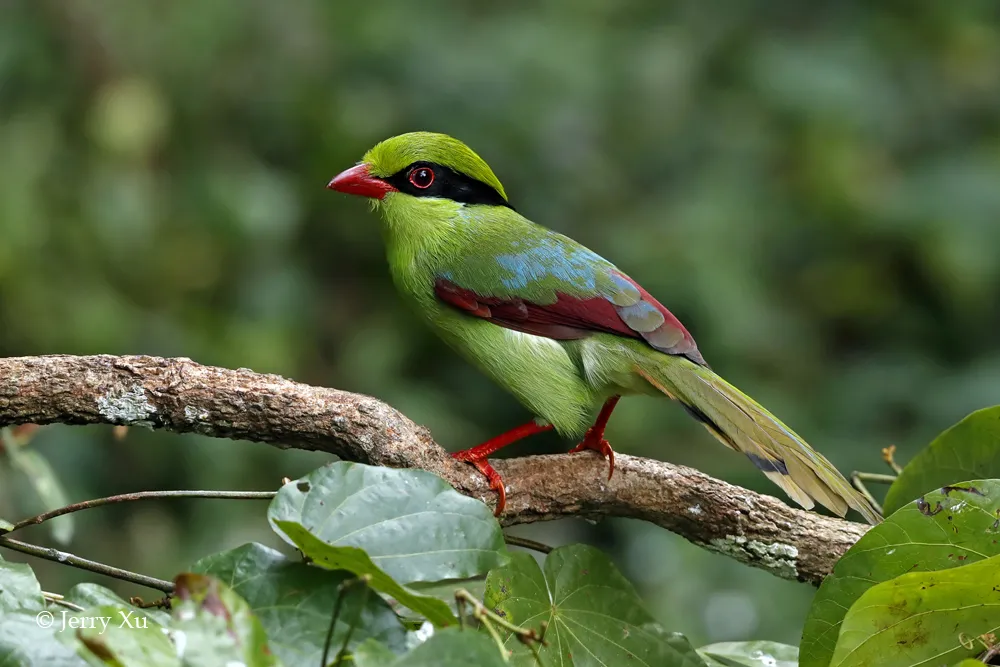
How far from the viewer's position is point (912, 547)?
1.92 m

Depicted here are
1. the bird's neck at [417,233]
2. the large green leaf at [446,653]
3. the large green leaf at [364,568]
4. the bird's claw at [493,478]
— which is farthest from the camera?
the bird's neck at [417,233]

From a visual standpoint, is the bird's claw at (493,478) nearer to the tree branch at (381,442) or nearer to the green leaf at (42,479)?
the tree branch at (381,442)

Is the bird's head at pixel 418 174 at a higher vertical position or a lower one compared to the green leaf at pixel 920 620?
higher

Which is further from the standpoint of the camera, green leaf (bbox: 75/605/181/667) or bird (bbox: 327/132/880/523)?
bird (bbox: 327/132/880/523)

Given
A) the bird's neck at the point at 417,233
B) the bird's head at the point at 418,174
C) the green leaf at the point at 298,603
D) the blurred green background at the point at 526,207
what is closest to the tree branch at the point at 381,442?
the green leaf at the point at 298,603

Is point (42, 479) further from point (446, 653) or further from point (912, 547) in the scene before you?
point (912, 547)

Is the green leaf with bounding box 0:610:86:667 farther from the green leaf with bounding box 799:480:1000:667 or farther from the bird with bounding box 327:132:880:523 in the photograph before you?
the green leaf with bounding box 799:480:1000:667

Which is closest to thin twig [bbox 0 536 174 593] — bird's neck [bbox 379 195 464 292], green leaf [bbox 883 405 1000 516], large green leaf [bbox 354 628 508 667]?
large green leaf [bbox 354 628 508 667]

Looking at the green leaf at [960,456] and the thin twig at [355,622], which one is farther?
the green leaf at [960,456]

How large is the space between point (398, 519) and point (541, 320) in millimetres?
1174

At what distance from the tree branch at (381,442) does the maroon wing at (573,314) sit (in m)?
0.41

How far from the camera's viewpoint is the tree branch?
2.04 metres

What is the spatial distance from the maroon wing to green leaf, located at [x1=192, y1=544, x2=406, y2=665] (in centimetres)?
126

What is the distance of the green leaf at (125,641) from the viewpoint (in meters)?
1.23
